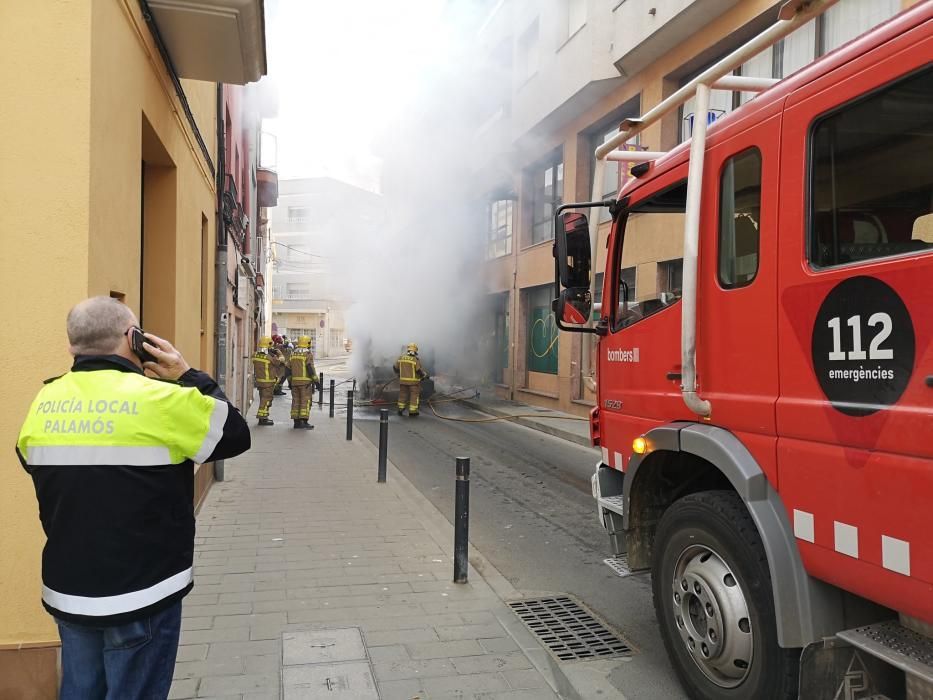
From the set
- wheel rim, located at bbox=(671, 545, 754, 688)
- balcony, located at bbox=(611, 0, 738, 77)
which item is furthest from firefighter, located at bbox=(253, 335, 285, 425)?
wheel rim, located at bbox=(671, 545, 754, 688)

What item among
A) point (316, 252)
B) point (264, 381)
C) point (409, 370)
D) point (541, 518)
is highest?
point (316, 252)

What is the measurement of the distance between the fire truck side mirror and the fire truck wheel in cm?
125

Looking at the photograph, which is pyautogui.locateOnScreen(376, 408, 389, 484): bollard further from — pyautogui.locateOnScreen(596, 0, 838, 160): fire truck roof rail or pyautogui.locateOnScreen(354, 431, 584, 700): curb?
pyautogui.locateOnScreen(596, 0, 838, 160): fire truck roof rail

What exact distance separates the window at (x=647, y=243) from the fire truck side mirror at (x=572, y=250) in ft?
0.83

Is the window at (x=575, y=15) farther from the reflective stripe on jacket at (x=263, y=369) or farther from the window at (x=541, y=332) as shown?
the reflective stripe on jacket at (x=263, y=369)

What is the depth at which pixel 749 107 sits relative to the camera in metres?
2.74

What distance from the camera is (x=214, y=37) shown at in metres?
4.50

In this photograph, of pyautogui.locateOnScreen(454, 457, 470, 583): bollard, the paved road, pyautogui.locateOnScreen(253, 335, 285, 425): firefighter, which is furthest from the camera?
pyautogui.locateOnScreen(253, 335, 285, 425): firefighter

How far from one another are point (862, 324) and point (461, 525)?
2.83 m

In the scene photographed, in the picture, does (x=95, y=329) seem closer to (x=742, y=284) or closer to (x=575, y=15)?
(x=742, y=284)

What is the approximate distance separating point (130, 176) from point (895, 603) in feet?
13.3

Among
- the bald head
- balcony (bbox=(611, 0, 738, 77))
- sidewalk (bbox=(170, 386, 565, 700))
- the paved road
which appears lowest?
the paved road

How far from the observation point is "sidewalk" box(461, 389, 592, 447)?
467 inches

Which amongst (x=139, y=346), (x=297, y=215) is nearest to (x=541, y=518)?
(x=139, y=346)
